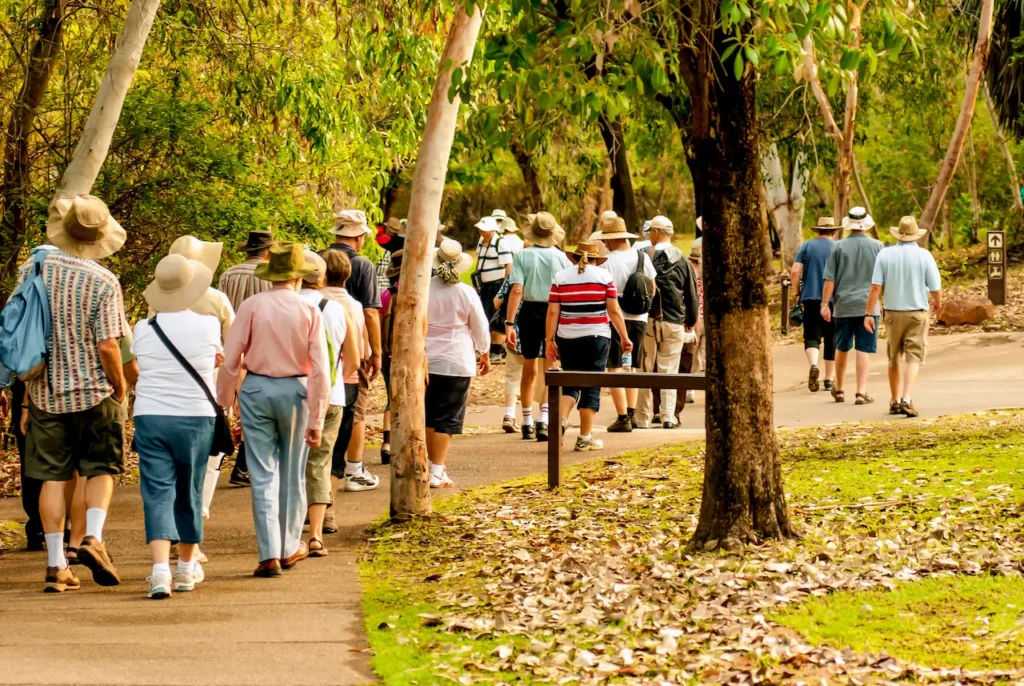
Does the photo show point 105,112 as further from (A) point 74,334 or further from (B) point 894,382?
(B) point 894,382

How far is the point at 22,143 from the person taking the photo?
1244 cm

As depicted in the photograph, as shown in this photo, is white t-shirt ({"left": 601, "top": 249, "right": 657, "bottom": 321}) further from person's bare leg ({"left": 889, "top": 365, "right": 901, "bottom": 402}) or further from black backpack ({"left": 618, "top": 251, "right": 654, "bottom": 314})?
person's bare leg ({"left": 889, "top": 365, "right": 901, "bottom": 402})

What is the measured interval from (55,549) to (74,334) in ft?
3.92

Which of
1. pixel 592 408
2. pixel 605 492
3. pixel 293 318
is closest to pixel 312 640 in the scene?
pixel 293 318

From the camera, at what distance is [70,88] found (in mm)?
13234

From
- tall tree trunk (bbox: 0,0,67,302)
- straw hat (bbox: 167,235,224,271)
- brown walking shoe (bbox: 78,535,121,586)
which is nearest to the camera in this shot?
brown walking shoe (bbox: 78,535,121,586)

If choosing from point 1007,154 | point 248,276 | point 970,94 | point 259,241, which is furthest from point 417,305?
point 1007,154

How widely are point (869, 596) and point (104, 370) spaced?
432 cm

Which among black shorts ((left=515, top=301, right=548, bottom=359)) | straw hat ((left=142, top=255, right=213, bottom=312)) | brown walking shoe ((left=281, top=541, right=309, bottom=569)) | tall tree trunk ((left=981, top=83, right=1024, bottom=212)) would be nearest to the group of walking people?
black shorts ((left=515, top=301, right=548, bottom=359))

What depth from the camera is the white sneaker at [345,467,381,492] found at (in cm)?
1132

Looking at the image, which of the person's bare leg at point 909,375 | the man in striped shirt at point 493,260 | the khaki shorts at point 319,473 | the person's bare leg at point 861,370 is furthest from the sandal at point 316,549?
the man in striped shirt at point 493,260

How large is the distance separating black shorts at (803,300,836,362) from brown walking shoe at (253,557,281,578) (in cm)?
881

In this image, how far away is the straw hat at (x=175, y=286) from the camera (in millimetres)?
7961

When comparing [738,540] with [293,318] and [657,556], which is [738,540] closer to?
[657,556]
